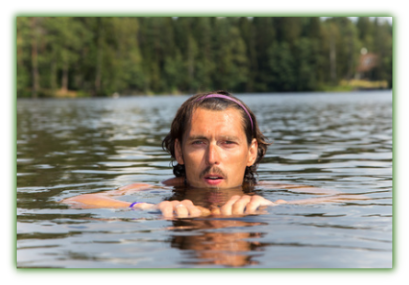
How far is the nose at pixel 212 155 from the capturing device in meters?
6.25

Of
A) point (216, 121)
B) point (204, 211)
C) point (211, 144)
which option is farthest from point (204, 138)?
point (204, 211)

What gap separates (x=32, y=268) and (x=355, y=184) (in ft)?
16.7

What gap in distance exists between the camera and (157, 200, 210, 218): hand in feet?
18.4

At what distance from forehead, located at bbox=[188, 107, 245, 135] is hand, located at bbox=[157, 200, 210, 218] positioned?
0.99m

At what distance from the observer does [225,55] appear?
103938 millimetres

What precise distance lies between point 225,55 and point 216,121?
9873 cm

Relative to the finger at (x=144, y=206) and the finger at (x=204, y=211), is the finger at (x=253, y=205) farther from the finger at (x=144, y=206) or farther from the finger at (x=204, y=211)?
the finger at (x=144, y=206)

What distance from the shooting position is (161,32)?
97.9 m

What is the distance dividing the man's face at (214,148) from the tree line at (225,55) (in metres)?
73.5

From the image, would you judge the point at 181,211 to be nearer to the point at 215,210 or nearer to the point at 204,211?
the point at 204,211

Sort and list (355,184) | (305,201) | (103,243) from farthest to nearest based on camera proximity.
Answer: (355,184)
(305,201)
(103,243)

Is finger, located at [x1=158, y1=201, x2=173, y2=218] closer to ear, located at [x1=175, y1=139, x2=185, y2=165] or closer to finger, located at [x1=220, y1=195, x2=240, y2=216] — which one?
finger, located at [x1=220, y1=195, x2=240, y2=216]

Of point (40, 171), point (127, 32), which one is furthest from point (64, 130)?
point (127, 32)

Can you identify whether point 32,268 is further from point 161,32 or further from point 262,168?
point 161,32
